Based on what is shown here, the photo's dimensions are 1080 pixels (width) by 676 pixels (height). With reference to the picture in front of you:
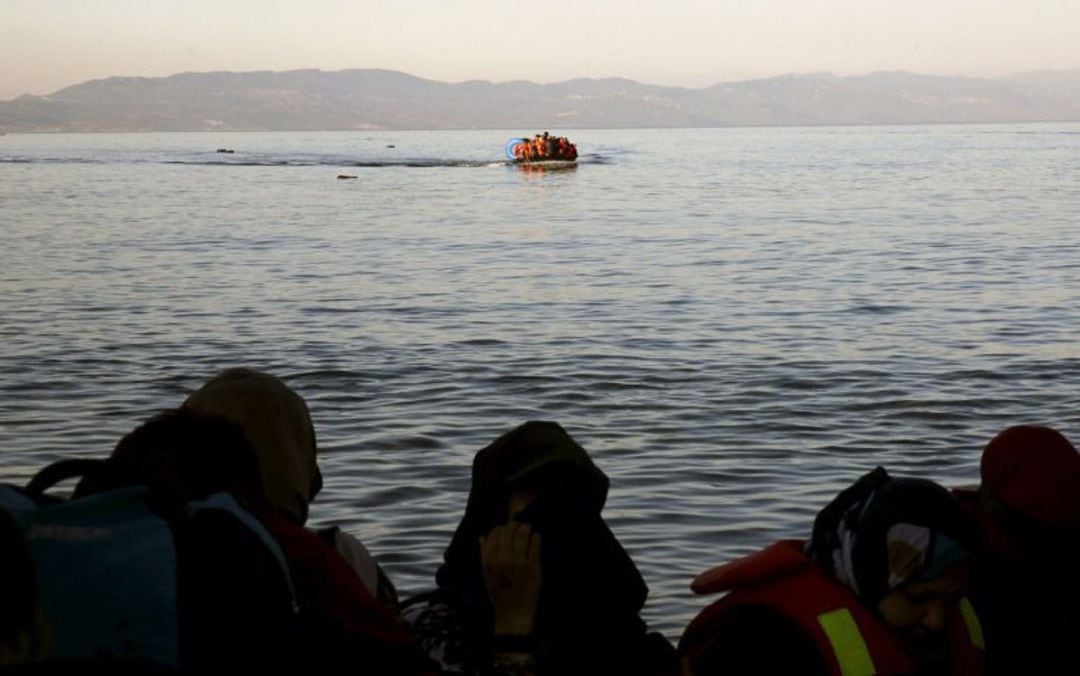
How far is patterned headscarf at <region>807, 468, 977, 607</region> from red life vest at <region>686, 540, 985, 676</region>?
5 centimetres

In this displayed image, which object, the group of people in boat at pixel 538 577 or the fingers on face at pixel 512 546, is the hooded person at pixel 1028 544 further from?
the fingers on face at pixel 512 546

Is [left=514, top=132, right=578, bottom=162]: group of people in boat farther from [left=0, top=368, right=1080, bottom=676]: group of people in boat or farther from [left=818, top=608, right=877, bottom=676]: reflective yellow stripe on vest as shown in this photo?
[left=818, top=608, right=877, bottom=676]: reflective yellow stripe on vest

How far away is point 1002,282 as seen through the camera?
24781mm

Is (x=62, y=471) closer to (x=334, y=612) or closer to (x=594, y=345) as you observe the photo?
(x=334, y=612)

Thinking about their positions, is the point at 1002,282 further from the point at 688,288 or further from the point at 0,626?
the point at 0,626

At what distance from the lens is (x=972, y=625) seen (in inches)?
A: 159

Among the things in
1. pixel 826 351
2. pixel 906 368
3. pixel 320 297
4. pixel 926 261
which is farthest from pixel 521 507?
pixel 926 261

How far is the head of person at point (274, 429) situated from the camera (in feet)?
11.8

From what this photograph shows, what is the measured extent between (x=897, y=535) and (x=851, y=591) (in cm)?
19

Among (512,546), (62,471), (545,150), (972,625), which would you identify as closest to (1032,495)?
(972,625)

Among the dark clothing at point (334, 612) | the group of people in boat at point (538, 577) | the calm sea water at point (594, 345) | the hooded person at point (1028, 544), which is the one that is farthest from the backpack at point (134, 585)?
the calm sea water at point (594, 345)

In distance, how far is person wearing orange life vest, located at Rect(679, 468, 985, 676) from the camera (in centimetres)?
358

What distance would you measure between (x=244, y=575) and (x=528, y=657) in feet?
3.77

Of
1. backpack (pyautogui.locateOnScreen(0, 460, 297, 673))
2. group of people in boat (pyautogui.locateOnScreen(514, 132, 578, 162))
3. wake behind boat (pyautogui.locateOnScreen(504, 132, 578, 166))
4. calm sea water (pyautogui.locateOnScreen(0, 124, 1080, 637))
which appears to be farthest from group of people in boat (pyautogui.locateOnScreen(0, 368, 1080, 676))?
group of people in boat (pyautogui.locateOnScreen(514, 132, 578, 162))
